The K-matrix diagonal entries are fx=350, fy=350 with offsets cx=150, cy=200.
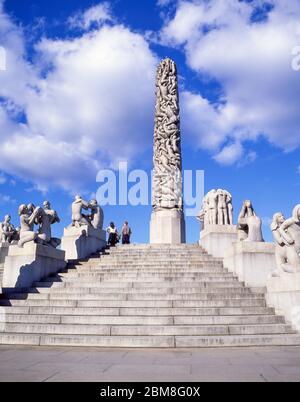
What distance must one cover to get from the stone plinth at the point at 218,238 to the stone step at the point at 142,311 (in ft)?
19.3

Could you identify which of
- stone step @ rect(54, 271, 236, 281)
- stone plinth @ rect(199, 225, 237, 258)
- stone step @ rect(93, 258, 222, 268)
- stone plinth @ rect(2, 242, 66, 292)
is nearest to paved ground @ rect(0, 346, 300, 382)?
stone step @ rect(54, 271, 236, 281)

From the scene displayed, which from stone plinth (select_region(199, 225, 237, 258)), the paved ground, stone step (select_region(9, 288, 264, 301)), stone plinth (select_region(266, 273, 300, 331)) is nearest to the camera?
the paved ground

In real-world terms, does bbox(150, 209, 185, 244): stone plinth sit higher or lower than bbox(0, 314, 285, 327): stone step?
higher

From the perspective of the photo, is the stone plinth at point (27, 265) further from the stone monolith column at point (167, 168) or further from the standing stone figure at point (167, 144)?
the standing stone figure at point (167, 144)

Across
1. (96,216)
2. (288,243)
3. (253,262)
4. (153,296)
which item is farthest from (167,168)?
(153,296)

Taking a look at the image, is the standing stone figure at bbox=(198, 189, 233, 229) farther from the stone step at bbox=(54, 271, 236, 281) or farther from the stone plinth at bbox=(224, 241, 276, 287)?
the stone step at bbox=(54, 271, 236, 281)

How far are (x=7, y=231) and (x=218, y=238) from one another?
44.6 feet

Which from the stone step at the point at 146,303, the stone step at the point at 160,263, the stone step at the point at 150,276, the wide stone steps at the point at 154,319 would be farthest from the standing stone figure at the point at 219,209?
the wide stone steps at the point at 154,319

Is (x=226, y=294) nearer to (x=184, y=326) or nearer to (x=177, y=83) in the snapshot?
(x=184, y=326)

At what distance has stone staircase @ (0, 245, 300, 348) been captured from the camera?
25.3 feet

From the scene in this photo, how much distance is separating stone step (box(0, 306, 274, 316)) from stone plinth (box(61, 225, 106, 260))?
21.3 ft

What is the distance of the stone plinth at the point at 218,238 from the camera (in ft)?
50.8
